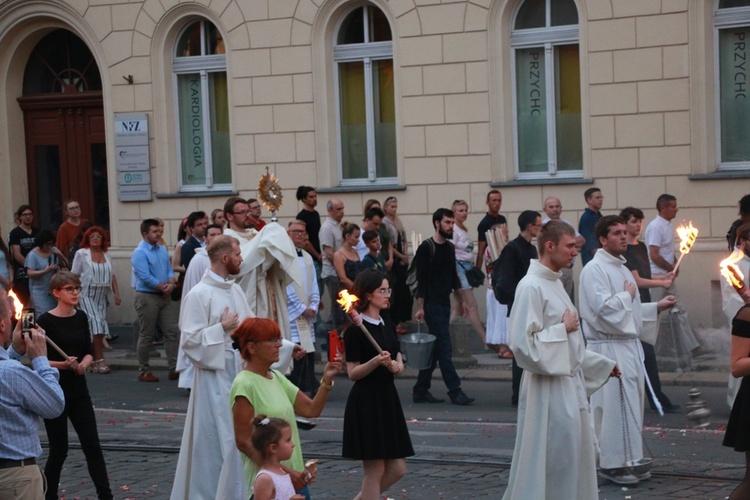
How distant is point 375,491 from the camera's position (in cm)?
727

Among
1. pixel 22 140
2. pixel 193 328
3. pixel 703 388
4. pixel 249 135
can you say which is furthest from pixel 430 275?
pixel 22 140

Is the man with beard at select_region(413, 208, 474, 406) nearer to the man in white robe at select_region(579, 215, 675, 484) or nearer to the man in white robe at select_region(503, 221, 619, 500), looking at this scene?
the man in white robe at select_region(579, 215, 675, 484)

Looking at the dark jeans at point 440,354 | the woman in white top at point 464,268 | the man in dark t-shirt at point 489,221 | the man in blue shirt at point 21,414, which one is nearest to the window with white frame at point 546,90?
the man in dark t-shirt at point 489,221

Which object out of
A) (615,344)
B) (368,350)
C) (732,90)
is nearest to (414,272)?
(615,344)

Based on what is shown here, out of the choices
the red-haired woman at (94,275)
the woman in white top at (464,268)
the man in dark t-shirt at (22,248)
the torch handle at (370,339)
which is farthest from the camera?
the man in dark t-shirt at (22,248)

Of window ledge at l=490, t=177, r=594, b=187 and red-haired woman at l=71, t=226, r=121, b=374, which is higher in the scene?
window ledge at l=490, t=177, r=594, b=187

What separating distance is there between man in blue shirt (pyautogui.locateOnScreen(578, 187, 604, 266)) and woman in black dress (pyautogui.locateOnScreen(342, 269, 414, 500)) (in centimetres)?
826

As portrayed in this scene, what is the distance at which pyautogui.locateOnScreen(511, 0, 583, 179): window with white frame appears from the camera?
1716 cm

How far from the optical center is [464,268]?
15688 millimetres

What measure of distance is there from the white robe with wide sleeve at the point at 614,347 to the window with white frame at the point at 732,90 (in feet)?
25.3

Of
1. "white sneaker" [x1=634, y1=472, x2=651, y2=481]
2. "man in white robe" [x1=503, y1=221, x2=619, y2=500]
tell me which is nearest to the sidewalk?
"white sneaker" [x1=634, y1=472, x2=651, y2=481]

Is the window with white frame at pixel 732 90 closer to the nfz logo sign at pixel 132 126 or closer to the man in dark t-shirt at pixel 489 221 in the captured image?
the man in dark t-shirt at pixel 489 221

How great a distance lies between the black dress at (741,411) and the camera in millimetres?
6859

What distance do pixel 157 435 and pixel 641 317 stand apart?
14.9 feet
